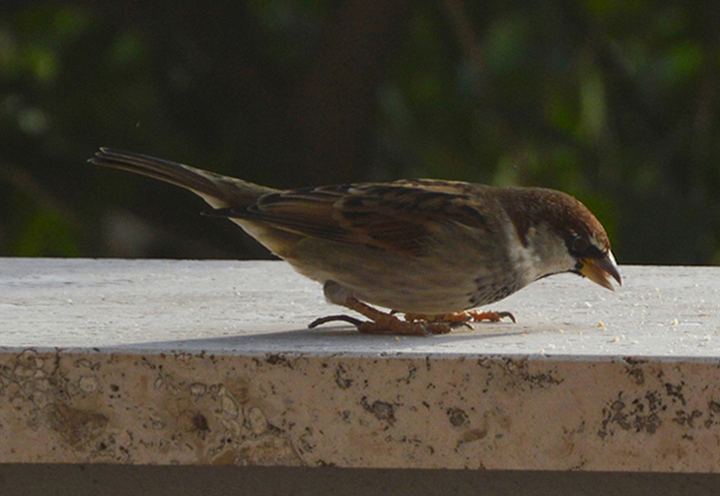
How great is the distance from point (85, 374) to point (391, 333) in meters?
0.62

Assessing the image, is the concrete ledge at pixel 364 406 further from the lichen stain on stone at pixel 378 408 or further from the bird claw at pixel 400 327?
the bird claw at pixel 400 327

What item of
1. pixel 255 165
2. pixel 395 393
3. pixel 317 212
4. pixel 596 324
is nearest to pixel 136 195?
pixel 255 165

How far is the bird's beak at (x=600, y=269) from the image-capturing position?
2.18 metres

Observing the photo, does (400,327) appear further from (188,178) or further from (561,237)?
(188,178)

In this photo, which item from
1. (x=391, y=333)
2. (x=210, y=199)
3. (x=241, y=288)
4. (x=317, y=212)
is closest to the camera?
(x=391, y=333)

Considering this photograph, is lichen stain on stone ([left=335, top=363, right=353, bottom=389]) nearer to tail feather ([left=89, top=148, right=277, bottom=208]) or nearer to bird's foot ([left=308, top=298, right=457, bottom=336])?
bird's foot ([left=308, top=298, right=457, bottom=336])

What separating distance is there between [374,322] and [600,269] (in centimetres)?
48

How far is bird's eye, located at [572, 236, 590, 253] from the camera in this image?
2.16 metres

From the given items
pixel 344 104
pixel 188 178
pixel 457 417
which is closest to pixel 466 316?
pixel 188 178

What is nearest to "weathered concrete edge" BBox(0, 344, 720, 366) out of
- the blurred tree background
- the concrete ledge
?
the concrete ledge

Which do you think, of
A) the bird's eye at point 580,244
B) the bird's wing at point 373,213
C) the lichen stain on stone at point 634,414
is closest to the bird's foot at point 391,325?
the bird's wing at point 373,213

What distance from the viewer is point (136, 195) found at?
5.48 metres

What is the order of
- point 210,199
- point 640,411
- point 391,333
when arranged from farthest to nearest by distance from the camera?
point 210,199
point 391,333
point 640,411

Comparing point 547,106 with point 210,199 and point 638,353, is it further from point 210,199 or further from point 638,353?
point 638,353
